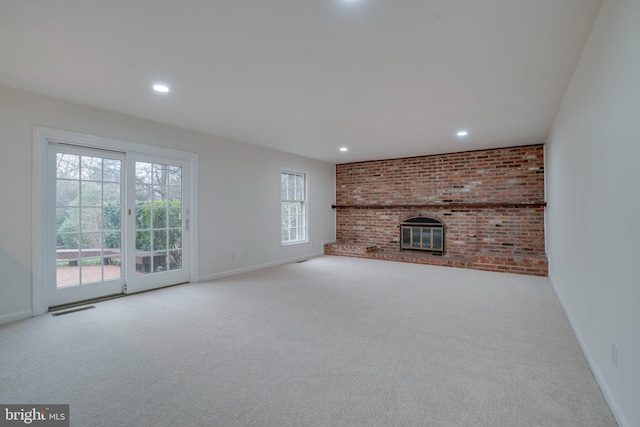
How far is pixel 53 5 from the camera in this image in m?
1.82

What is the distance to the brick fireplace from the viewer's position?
5637 millimetres

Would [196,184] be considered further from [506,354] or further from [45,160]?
[506,354]

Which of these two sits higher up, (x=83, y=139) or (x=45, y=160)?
(x=83, y=139)

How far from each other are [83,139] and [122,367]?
8.94ft

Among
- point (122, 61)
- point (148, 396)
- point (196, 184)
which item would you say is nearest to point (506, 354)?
point (148, 396)

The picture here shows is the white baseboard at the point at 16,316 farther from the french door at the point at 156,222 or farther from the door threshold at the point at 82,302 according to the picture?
the french door at the point at 156,222

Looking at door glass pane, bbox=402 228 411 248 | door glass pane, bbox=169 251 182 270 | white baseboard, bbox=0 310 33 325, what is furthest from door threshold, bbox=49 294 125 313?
door glass pane, bbox=402 228 411 248

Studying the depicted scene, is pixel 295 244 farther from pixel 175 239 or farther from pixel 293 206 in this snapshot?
pixel 175 239

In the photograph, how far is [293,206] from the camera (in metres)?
6.82

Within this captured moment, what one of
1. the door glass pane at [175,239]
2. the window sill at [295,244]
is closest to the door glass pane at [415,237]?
the window sill at [295,244]

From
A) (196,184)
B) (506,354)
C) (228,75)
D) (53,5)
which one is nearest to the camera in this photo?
(53,5)

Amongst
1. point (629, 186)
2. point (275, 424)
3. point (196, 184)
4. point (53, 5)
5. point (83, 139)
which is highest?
point (53, 5)

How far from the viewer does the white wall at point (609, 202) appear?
4.68 ft

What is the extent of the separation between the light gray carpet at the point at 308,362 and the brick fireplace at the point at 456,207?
2.20 metres
